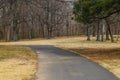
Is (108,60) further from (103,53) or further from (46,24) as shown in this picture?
(46,24)

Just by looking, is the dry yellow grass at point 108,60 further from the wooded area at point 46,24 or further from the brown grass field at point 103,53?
the wooded area at point 46,24

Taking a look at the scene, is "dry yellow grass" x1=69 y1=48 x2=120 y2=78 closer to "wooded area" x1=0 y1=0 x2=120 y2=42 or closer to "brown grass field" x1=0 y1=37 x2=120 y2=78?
"brown grass field" x1=0 y1=37 x2=120 y2=78

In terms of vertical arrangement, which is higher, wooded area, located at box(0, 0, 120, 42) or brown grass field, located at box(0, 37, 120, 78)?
wooded area, located at box(0, 0, 120, 42)

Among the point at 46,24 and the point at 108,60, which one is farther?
the point at 46,24

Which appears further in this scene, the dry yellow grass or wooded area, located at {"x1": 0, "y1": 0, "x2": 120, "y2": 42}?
wooded area, located at {"x1": 0, "y1": 0, "x2": 120, "y2": 42}

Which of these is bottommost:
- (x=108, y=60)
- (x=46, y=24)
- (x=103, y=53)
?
(x=103, y=53)

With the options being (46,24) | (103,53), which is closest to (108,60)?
(103,53)

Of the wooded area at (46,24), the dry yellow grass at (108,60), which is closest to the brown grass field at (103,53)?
the dry yellow grass at (108,60)

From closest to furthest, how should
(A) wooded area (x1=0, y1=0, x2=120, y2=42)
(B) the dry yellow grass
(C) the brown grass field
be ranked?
1. (B) the dry yellow grass
2. (C) the brown grass field
3. (A) wooded area (x1=0, y1=0, x2=120, y2=42)

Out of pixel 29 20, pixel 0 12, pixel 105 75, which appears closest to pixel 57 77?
pixel 105 75

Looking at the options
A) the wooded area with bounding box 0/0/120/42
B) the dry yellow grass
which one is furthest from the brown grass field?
the wooded area with bounding box 0/0/120/42

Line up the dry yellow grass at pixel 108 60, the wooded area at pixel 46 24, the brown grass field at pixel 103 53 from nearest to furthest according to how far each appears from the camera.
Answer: the dry yellow grass at pixel 108 60 < the brown grass field at pixel 103 53 < the wooded area at pixel 46 24

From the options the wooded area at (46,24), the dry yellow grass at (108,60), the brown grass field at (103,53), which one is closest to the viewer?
the dry yellow grass at (108,60)

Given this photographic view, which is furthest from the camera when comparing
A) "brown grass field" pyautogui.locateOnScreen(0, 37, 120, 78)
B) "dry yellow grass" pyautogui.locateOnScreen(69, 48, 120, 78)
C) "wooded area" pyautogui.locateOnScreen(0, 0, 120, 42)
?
"wooded area" pyautogui.locateOnScreen(0, 0, 120, 42)
